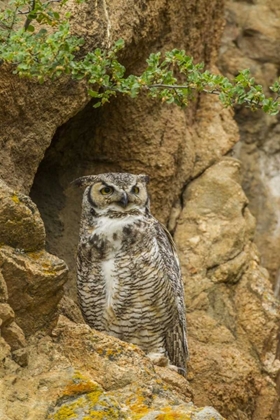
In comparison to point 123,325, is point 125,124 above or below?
above

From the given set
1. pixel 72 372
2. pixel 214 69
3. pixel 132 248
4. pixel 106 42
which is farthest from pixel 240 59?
pixel 72 372

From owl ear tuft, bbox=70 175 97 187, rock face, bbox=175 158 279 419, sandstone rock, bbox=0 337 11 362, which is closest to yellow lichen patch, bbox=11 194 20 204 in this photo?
sandstone rock, bbox=0 337 11 362

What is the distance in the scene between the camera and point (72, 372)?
388 cm

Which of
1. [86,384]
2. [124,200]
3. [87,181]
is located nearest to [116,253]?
[124,200]

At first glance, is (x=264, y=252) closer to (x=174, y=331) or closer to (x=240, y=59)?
(x=240, y=59)

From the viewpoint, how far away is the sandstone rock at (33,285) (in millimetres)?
3971

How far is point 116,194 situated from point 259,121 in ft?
8.46

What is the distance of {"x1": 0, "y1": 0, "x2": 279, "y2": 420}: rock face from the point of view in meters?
4.10

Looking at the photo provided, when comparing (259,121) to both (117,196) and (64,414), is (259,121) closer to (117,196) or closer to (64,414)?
(117,196)

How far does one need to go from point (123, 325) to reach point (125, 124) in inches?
58.2

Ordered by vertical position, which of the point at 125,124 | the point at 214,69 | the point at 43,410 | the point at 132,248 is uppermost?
the point at 214,69

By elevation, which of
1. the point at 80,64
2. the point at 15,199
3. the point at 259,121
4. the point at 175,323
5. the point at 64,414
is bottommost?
the point at 64,414

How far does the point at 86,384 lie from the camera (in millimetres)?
3809

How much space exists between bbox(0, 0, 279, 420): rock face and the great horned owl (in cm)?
22
